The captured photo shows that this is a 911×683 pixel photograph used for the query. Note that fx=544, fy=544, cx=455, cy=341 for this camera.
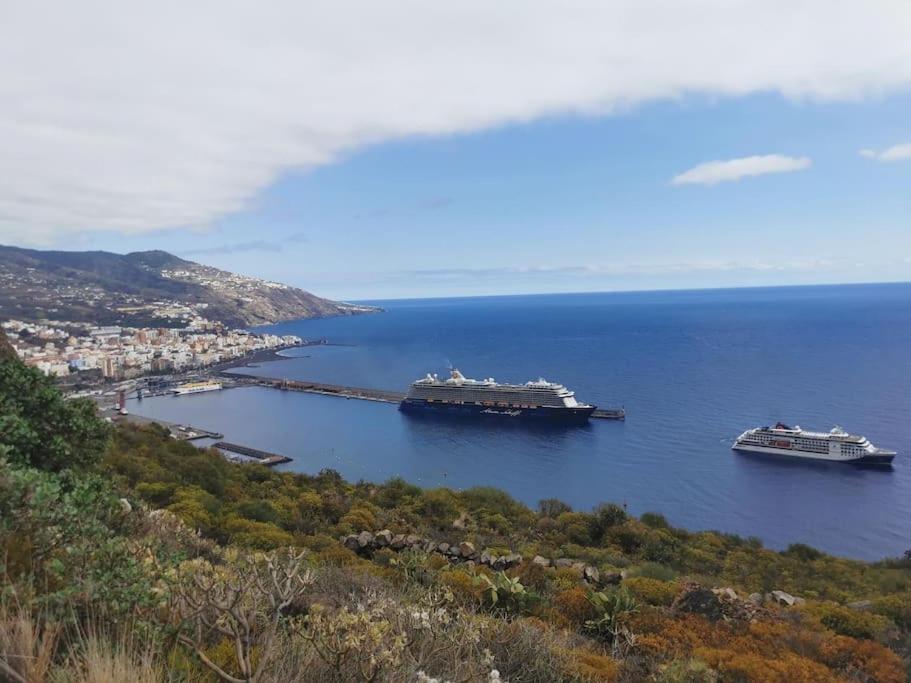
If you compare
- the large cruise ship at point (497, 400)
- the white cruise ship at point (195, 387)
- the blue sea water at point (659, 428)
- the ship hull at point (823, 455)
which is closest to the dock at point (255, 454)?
the blue sea water at point (659, 428)

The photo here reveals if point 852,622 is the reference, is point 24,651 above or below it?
above

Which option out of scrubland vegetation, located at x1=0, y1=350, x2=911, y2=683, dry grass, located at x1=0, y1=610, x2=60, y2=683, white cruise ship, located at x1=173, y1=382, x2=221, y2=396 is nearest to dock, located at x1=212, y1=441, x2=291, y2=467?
scrubland vegetation, located at x1=0, y1=350, x2=911, y2=683

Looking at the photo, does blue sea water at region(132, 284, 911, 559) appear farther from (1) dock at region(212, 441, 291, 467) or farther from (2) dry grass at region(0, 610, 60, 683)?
(2) dry grass at region(0, 610, 60, 683)

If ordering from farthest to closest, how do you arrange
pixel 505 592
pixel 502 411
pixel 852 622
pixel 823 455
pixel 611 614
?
pixel 502 411 → pixel 823 455 → pixel 852 622 → pixel 505 592 → pixel 611 614

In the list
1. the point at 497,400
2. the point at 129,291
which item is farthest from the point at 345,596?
the point at 129,291

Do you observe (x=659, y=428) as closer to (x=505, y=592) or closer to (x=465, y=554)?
(x=465, y=554)
